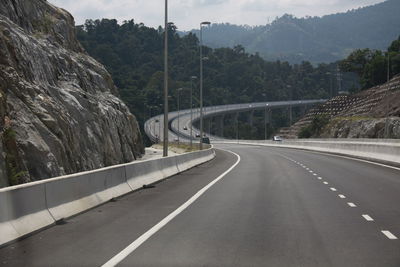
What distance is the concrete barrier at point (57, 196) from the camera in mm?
10219

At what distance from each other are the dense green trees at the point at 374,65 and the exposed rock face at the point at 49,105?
92.0 metres

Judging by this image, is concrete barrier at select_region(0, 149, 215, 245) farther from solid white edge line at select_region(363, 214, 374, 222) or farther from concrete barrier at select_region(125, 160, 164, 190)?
solid white edge line at select_region(363, 214, 374, 222)

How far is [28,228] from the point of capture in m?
10.8

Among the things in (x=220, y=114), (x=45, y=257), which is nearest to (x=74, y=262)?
(x=45, y=257)

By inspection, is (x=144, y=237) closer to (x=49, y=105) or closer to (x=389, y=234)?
(x=389, y=234)

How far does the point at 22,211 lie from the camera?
10.7 m

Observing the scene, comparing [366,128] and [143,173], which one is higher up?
[366,128]

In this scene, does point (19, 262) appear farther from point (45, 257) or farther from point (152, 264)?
point (152, 264)

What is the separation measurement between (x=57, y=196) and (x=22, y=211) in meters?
1.76

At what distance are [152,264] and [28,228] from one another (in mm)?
3265

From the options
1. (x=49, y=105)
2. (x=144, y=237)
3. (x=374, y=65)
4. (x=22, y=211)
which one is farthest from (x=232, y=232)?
(x=374, y=65)

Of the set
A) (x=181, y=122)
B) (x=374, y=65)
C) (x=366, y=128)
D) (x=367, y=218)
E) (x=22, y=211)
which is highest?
(x=374, y=65)

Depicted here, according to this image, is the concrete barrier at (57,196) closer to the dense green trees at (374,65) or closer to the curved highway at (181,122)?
the dense green trees at (374,65)

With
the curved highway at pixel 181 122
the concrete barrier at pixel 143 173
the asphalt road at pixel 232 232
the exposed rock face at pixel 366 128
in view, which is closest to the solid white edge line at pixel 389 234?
the asphalt road at pixel 232 232
